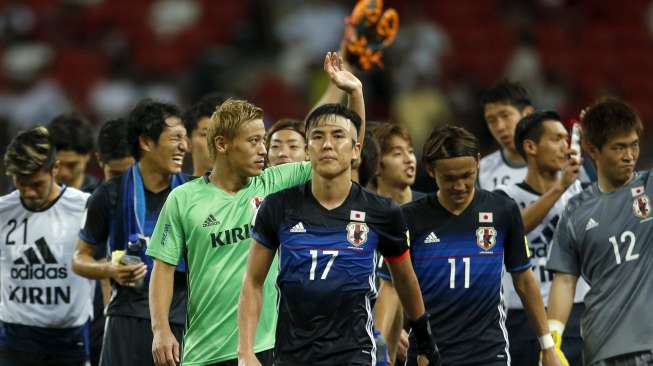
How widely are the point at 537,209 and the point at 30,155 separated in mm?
3214

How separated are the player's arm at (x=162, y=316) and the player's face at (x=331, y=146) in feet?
3.58

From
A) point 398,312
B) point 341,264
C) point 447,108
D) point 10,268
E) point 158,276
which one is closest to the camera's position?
point 341,264

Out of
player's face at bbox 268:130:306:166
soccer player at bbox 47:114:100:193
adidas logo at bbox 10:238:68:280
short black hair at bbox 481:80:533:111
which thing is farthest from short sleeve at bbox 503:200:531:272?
soccer player at bbox 47:114:100:193

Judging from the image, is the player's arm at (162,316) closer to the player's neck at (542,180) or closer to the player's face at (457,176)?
the player's face at (457,176)

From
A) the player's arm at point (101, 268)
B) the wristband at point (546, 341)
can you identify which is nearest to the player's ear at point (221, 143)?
the player's arm at point (101, 268)

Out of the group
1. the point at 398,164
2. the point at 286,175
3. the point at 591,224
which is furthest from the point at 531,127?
the point at 286,175

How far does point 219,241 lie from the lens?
21.9 feet

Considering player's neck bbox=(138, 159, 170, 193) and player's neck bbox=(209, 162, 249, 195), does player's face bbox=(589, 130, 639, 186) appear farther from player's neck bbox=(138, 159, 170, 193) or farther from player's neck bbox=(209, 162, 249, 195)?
player's neck bbox=(138, 159, 170, 193)

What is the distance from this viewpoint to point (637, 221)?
705 cm

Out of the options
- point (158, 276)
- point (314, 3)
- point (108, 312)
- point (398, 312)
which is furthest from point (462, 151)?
point (314, 3)

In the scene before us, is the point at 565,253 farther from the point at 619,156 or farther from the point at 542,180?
the point at 542,180

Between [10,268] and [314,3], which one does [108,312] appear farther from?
[314,3]

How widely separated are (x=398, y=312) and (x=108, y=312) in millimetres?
1723

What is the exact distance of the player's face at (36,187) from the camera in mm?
8148
